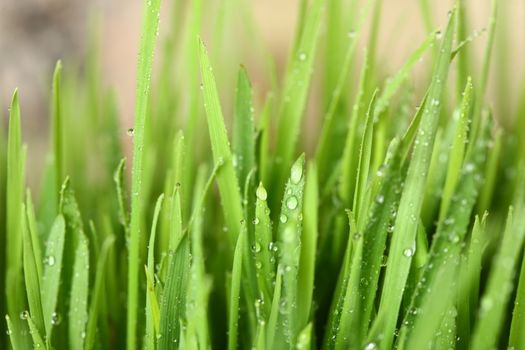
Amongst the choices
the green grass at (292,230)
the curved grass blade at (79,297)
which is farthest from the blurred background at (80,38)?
the curved grass blade at (79,297)

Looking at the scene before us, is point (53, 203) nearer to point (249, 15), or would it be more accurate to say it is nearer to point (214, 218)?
Result: point (214, 218)

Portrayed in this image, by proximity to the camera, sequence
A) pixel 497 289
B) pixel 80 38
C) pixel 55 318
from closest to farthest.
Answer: pixel 497 289
pixel 55 318
pixel 80 38

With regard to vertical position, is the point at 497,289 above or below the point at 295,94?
below

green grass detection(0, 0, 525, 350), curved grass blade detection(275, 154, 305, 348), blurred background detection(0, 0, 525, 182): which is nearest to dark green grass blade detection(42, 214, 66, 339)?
green grass detection(0, 0, 525, 350)

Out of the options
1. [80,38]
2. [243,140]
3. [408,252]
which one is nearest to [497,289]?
[408,252]

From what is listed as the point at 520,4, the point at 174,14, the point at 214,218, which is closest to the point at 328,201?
the point at 214,218

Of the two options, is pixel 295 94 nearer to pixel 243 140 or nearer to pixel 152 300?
pixel 243 140

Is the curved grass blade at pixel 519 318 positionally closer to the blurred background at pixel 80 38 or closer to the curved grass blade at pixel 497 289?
the curved grass blade at pixel 497 289
